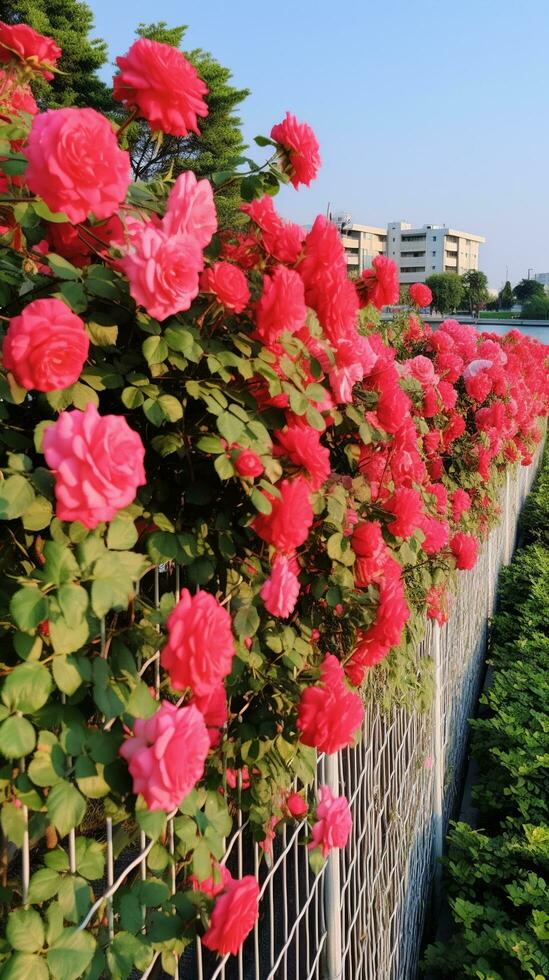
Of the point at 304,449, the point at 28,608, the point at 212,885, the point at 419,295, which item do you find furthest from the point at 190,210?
the point at 419,295

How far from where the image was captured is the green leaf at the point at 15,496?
0.69 meters

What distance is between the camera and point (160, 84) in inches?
38.6

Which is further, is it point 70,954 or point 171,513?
point 171,513

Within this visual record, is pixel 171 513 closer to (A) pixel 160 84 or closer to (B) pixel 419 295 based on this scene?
(A) pixel 160 84

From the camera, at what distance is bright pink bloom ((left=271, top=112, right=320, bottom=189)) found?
4.05 ft

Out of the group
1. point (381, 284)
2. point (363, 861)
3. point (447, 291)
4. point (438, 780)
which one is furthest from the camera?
point (447, 291)

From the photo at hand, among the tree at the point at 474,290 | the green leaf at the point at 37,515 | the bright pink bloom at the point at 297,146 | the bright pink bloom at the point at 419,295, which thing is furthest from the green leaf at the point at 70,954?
the tree at the point at 474,290

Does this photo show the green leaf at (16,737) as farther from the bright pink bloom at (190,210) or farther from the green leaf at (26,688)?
the bright pink bloom at (190,210)

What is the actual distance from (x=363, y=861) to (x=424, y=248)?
90.8m

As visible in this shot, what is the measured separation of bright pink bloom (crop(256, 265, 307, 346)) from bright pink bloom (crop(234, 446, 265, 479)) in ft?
0.59

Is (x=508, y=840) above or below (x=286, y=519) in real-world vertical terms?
below

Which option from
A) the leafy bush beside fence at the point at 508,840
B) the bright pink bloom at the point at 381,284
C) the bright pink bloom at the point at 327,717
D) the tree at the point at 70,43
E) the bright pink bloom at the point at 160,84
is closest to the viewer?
the bright pink bloom at the point at 160,84

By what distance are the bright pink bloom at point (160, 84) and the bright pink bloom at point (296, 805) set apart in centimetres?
108

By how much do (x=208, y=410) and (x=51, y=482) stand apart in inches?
10.5
